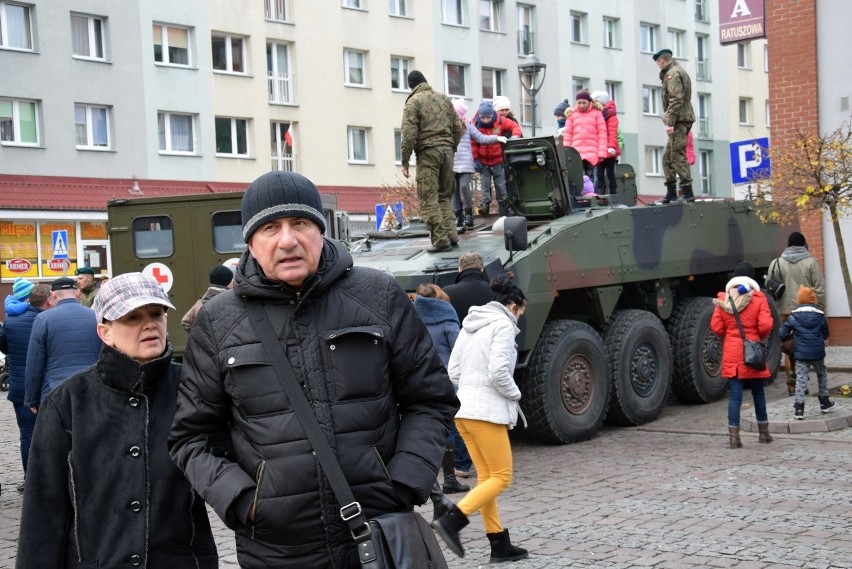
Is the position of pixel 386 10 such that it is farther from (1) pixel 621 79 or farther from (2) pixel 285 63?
(1) pixel 621 79

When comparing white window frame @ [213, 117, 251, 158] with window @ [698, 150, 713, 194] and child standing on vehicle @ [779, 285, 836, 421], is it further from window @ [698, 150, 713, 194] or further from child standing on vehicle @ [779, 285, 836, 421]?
child standing on vehicle @ [779, 285, 836, 421]

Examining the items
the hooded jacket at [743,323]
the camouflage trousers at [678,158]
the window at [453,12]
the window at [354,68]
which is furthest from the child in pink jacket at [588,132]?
the window at [453,12]

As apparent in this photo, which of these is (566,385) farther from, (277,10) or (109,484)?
(277,10)

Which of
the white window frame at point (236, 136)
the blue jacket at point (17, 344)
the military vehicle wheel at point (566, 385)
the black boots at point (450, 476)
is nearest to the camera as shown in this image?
the black boots at point (450, 476)

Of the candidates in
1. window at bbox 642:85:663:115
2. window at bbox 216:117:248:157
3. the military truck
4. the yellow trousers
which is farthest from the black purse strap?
window at bbox 642:85:663:115

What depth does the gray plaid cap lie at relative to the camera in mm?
3908

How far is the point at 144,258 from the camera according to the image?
16016 mm

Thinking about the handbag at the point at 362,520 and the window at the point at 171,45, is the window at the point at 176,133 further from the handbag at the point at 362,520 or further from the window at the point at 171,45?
the handbag at the point at 362,520

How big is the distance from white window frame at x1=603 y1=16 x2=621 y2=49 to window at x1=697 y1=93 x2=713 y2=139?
549 cm

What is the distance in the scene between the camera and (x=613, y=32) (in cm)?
5059

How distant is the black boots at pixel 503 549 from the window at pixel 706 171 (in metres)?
48.3

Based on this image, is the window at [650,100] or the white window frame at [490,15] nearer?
the white window frame at [490,15]

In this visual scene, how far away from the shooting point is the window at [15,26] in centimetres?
3228

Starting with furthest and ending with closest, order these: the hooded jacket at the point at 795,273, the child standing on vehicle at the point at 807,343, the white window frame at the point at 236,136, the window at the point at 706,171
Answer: the window at the point at 706,171 < the white window frame at the point at 236,136 < the hooded jacket at the point at 795,273 < the child standing on vehicle at the point at 807,343
